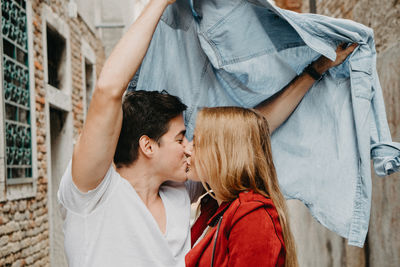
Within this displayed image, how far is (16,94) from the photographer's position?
5.23 m

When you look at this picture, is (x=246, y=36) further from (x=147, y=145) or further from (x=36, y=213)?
(x=36, y=213)

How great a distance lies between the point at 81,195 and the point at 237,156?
24.9 inches

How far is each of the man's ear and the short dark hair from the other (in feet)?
0.06

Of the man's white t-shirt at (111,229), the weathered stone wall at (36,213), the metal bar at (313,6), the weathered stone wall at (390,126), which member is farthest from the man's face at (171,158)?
the metal bar at (313,6)

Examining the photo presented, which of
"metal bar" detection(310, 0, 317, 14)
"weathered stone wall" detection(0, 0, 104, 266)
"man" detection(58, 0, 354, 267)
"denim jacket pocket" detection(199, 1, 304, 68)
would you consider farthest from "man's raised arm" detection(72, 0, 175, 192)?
"metal bar" detection(310, 0, 317, 14)

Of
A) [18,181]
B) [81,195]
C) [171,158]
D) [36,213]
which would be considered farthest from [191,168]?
[36,213]

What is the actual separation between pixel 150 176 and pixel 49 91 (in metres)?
5.15

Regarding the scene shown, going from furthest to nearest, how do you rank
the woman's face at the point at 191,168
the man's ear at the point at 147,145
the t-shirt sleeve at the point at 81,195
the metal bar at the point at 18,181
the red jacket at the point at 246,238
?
the metal bar at the point at 18,181 < the man's ear at the point at 147,145 < the woman's face at the point at 191,168 < the t-shirt sleeve at the point at 81,195 < the red jacket at the point at 246,238

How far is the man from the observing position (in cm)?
159

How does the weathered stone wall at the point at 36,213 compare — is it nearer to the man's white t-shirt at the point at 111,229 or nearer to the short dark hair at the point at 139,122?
the short dark hair at the point at 139,122

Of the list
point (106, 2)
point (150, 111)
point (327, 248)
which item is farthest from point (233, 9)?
point (106, 2)

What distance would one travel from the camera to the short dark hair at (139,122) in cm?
203

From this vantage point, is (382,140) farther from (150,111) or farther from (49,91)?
(49,91)

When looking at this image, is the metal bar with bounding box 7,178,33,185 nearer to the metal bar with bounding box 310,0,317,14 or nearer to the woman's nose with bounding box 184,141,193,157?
the woman's nose with bounding box 184,141,193,157
